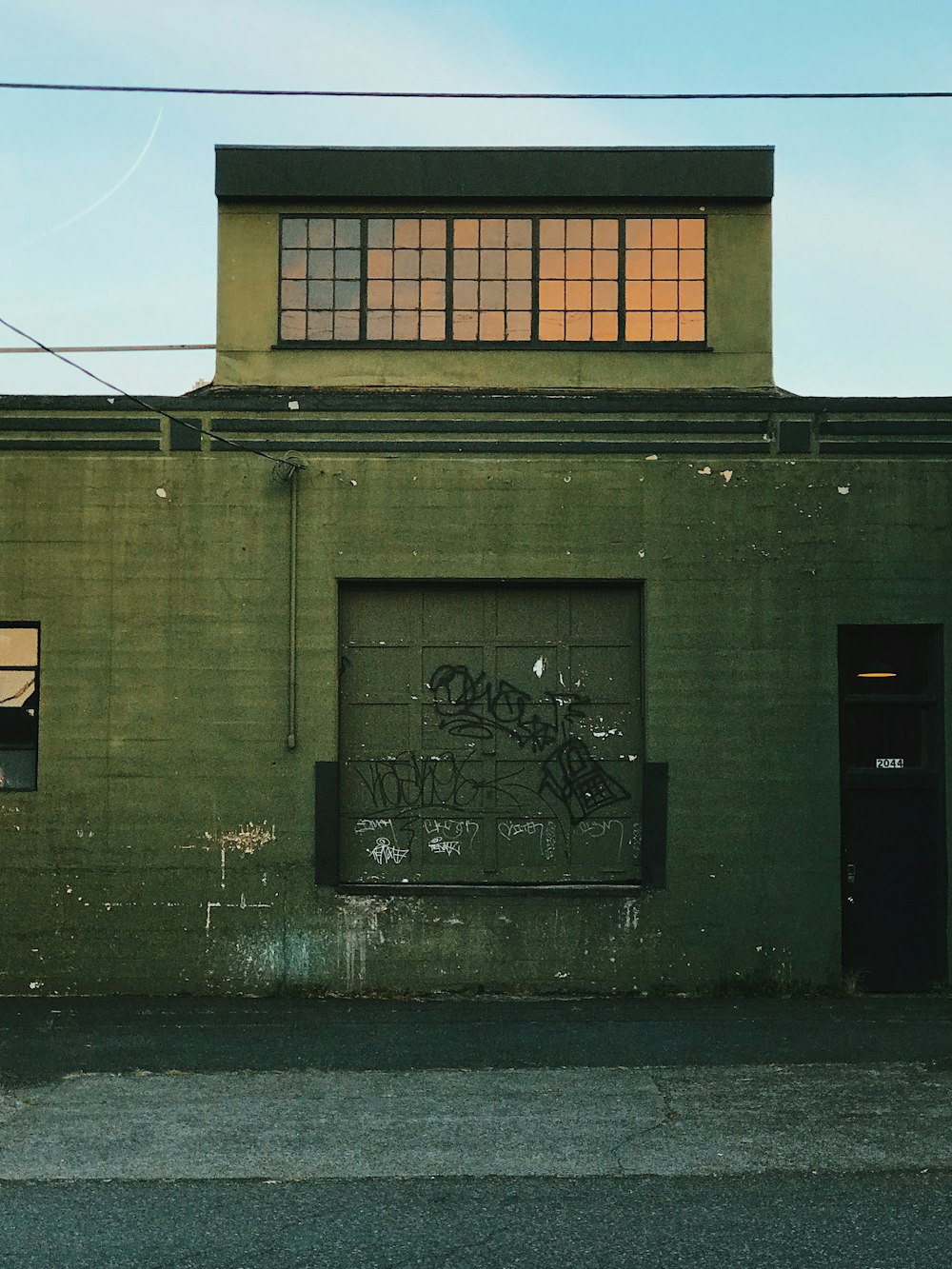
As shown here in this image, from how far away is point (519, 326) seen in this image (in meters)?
12.8

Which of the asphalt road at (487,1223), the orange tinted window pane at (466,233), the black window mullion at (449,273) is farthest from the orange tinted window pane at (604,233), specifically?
the asphalt road at (487,1223)

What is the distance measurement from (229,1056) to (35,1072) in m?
1.28

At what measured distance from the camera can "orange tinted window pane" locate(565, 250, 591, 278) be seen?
42.0 feet

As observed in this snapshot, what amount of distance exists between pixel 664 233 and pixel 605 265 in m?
0.60

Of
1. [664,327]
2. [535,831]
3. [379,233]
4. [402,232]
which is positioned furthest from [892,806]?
[379,233]

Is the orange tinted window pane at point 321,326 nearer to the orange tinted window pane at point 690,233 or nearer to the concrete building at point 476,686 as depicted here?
the concrete building at point 476,686

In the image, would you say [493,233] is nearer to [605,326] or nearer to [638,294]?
[605,326]

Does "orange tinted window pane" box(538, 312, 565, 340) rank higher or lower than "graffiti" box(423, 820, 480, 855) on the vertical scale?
higher

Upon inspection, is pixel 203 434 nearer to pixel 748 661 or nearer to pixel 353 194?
pixel 353 194

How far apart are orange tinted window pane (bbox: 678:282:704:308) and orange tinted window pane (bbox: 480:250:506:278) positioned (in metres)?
1.60

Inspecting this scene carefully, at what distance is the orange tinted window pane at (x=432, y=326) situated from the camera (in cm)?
1280

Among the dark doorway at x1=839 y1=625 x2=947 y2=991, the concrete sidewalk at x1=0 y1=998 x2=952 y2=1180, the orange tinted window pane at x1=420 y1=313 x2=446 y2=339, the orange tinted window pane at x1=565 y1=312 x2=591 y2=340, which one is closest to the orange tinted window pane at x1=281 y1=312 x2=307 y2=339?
the orange tinted window pane at x1=420 y1=313 x2=446 y2=339

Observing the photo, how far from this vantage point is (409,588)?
12.5 metres

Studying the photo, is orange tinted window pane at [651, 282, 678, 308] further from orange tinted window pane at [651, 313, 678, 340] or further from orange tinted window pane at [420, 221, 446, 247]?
orange tinted window pane at [420, 221, 446, 247]
